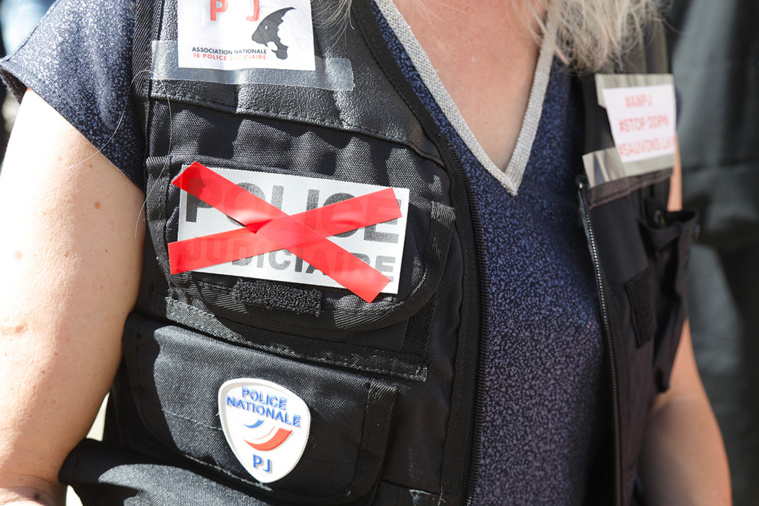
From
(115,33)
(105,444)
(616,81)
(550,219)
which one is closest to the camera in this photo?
(115,33)

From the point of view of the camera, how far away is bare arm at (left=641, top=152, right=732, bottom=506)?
1.04 m

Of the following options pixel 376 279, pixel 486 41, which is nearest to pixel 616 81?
pixel 486 41

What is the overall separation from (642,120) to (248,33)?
0.69 metres

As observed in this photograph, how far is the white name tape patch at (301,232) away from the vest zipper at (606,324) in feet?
1.13

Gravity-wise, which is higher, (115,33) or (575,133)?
(115,33)

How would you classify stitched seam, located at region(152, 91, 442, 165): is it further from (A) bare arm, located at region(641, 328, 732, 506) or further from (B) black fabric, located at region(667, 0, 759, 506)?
(B) black fabric, located at region(667, 0, 759, 506)

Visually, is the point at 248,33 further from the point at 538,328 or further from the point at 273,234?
the point at 538,328

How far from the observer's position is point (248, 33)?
2.19 feet

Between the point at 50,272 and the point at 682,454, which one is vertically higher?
the point at 50,272

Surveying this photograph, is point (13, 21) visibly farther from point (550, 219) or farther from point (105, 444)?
point (550, 219)

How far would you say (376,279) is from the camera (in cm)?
64

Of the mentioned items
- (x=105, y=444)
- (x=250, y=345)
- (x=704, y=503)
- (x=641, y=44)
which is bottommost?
(x=704, y=503)

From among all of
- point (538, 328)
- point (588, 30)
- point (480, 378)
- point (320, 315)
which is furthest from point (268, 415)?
point (588, 30)

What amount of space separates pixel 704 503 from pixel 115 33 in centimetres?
111
